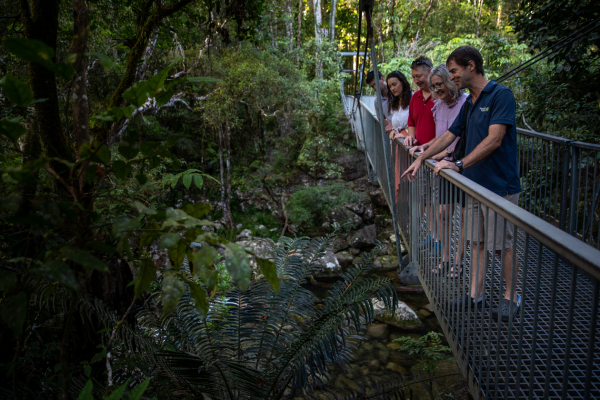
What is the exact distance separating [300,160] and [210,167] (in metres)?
3.23

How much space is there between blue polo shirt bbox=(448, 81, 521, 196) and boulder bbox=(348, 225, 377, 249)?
820cm

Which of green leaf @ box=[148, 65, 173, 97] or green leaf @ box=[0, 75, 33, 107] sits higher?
green leaf @ box=[148, 65, 173, 97]

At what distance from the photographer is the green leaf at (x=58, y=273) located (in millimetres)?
882

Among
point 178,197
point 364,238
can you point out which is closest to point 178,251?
point 364,238

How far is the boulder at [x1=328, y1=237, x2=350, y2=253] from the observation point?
10.4 meters

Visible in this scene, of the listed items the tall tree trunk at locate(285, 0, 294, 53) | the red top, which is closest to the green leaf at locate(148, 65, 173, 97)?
the red top

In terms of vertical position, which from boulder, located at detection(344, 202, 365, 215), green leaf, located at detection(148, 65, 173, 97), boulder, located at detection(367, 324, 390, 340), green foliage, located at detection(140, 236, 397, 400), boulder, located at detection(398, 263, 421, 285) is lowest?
boulder, located at detection(367, 324, 390, 340)

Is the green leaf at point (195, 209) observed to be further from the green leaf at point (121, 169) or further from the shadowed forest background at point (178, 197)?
the green leaf at point (121, 169)

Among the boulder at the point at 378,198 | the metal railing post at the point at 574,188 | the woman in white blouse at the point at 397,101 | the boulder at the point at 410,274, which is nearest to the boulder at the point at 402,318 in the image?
the woman in white blouse at the point at 397,101

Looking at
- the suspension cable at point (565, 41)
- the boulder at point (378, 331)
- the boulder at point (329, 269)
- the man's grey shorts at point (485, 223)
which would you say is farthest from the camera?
the boulder at point (329, 269)

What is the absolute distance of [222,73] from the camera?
398 inches

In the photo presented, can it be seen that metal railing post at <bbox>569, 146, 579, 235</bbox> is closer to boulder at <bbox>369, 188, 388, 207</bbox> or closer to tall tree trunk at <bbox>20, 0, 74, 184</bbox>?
tall tree trunk at <bbox>20, 0, 74, 184</bbox>

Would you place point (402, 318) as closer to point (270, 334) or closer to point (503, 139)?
point (270, 334)

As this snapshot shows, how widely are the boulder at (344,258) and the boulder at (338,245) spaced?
0.23m
